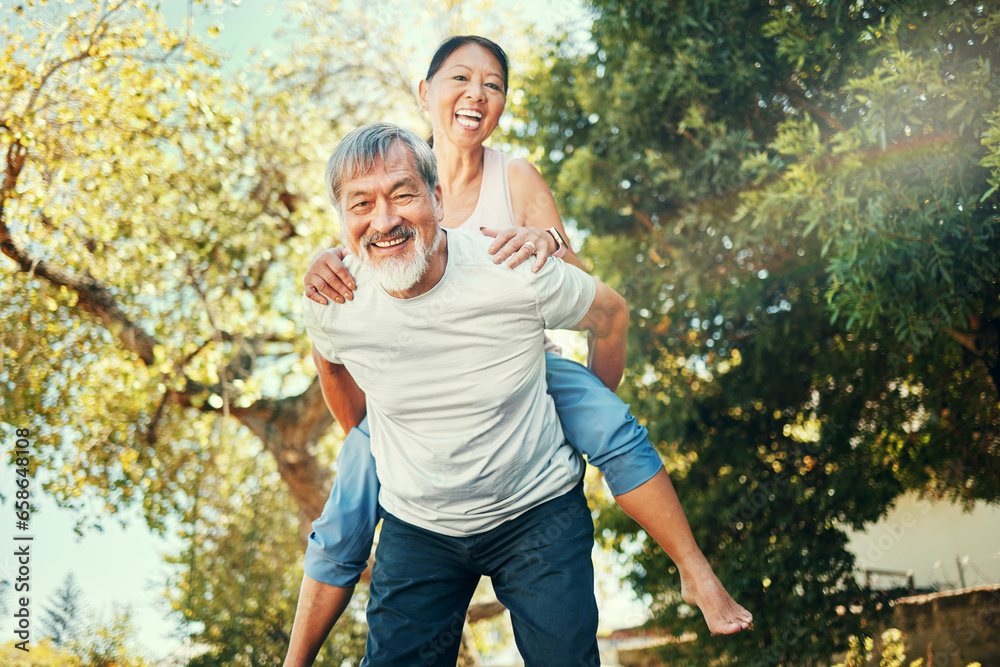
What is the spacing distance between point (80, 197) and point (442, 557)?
582 cm

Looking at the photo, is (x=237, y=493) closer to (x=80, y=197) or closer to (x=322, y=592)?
(x=80, y=197)

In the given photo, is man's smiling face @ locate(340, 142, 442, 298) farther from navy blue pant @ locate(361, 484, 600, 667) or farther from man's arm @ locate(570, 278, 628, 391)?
navy blue pant @ locate(361, 484, 600, 667)

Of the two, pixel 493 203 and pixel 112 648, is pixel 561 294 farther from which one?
pixel 112 648

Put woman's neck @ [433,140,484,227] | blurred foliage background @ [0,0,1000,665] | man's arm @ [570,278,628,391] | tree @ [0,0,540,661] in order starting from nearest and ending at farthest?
man's arm @ [570,278,628,391] < woman's neck @ [433,140,484,227] < blurred foliage background @ [0,0,1000,665] < tree @ [0,0,540,661]

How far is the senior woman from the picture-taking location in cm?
212

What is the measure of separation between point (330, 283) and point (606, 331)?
2.81 feet

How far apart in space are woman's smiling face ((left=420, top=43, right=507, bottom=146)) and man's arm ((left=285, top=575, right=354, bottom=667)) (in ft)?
5.08

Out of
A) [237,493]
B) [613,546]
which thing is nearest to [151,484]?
[237,493]

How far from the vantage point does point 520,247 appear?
78.4 inches

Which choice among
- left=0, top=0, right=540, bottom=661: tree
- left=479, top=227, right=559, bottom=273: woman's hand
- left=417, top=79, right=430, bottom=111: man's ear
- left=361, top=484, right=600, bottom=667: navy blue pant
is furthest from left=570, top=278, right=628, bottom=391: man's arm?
left=0, top=0, right=540, bottom=661: tree

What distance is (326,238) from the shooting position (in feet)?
27.0

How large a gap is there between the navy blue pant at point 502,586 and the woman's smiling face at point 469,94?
1.30 metres

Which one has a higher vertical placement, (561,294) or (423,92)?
(423,92)

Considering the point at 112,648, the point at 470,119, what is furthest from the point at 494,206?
the point at 112,648
